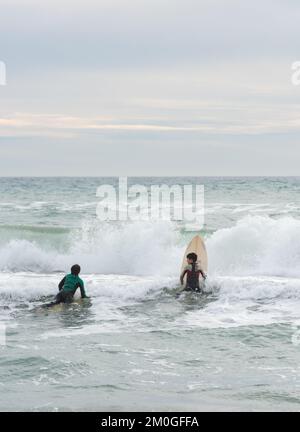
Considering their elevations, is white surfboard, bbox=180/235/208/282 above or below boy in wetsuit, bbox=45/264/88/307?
above

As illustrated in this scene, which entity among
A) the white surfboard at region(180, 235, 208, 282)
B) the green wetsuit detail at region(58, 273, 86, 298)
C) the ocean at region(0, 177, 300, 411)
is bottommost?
the ocean at region(0, 177, 300, 411)

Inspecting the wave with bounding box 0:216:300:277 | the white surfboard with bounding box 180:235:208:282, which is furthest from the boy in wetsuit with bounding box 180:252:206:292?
the wave with bounding box 0:216:300:277

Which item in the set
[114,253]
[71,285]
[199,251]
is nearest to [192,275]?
[199,251]

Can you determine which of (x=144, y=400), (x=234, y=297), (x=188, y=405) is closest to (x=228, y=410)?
(x=188, y=405)

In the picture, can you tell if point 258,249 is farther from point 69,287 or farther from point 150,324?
point 150,324

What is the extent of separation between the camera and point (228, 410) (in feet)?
24.6

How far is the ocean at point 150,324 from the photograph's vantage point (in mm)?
8258

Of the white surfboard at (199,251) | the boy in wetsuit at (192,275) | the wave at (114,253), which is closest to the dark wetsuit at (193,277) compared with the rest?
the boy in wetsuit at (192,275)

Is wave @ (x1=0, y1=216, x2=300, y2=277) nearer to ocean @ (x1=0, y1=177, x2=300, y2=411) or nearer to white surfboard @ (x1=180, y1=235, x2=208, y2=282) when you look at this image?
ocean @ (x1=0, y1=177, x2=300, y2=411)

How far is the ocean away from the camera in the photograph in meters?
8.26

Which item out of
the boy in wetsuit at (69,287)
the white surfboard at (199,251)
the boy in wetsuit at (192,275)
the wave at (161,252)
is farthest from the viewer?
the wave at (161,252)

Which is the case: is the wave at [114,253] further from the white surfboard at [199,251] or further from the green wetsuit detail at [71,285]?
the green wetsuit detail at [71,285]
